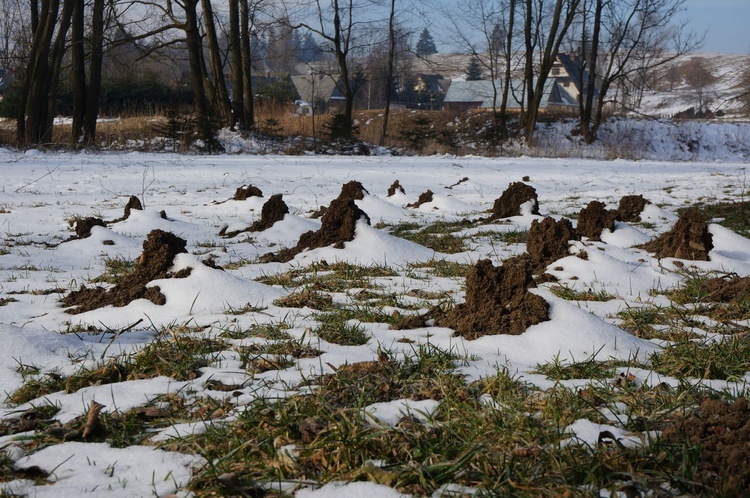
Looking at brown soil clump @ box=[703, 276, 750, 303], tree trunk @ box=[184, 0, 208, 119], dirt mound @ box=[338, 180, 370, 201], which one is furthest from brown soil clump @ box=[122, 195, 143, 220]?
tree trunk @ box=[184, 0, 208, 119]

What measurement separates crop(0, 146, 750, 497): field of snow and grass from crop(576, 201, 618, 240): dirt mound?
0.77 ft

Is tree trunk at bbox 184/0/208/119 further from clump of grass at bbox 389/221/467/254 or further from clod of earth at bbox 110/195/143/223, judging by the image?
clump of grass at bbox 389/221/467/254

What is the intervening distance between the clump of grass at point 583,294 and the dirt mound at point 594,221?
2.06 m

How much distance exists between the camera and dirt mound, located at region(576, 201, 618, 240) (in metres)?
6.77

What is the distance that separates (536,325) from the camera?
11.4 ft

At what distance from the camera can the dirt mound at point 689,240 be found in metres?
5.77

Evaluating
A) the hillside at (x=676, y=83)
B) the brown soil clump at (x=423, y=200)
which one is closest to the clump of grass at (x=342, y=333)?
the brown soil clump at (x=423, y=200)

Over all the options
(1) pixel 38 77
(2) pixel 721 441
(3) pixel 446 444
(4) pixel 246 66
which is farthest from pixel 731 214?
(4) pixel 246 66

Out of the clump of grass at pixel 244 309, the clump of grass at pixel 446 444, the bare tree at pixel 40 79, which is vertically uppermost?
the bare tree at pixel 40 79

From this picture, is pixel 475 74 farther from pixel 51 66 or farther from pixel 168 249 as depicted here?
pixel 168 249

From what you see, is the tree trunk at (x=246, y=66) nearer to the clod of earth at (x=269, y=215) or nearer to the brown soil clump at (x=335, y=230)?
the clod of earth at (x=269, y=215)

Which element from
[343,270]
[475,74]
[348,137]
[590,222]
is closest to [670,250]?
[590,222]

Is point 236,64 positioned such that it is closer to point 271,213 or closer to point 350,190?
point 350,190

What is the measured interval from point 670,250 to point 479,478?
15.3 feet
